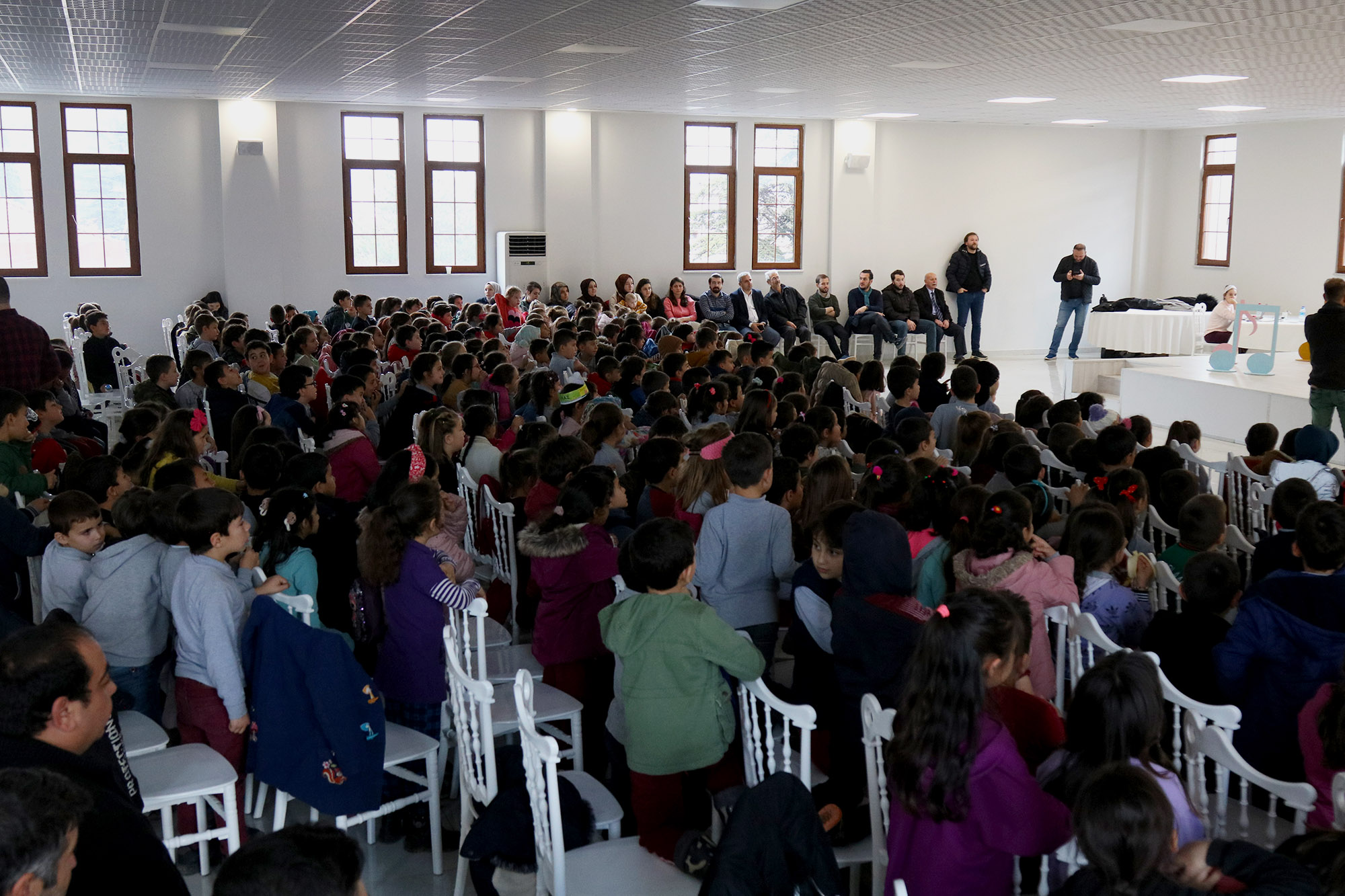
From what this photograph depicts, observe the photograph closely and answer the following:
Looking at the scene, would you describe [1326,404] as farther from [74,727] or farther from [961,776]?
[74,727]

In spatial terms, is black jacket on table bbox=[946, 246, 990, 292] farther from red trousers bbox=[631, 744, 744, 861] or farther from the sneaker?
the sneaker

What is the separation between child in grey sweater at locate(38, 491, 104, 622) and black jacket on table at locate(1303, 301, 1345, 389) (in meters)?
6.95

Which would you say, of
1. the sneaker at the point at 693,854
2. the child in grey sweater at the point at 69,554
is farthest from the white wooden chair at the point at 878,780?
the child in grey sweater at the point at 69,554

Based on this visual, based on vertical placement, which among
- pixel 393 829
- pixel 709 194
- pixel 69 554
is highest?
pixel 709 194

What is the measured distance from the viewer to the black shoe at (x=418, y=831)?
3.20m

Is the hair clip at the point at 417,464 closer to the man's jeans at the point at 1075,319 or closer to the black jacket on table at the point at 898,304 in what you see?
the black jacket on table at the point at 898,304

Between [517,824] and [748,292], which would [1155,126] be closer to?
[748,292]

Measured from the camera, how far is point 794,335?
43.0 ft

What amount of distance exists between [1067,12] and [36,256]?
1068 centimetres

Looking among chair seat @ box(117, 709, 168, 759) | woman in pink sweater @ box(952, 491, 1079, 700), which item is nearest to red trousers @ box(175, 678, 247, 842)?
chair seat @ box(117, 709, 168, 759)

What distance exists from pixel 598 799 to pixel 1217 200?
1458 centimetres

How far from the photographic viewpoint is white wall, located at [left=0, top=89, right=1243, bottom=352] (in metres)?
12.2

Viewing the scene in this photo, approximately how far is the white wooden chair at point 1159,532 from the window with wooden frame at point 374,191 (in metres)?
10.3

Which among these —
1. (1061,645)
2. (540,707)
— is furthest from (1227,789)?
(540,707)
